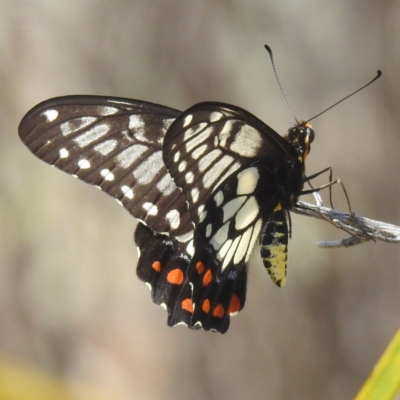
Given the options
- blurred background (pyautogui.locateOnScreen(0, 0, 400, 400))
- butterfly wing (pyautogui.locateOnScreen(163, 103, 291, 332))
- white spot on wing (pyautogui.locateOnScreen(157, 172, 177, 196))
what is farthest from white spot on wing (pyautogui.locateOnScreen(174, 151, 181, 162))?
blurred background (pyautogui.locateOnScreen(0, 0, 400, 400))

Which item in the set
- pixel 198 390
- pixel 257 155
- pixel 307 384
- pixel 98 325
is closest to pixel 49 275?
pixel 98 325

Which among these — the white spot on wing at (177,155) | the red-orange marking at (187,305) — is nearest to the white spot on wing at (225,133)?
the white spot on wing at (177,155)

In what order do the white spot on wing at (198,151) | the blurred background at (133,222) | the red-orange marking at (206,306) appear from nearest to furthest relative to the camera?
the white spot on wing at (198,151) < the red-orange marking at (206,306) < the blurred background at (133,222)

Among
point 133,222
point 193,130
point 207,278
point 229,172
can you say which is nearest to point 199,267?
point 207,278

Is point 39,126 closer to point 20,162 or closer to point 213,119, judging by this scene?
point 213,119

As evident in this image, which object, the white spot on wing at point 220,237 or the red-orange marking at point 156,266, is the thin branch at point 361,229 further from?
the red-orange marking at point 156,266

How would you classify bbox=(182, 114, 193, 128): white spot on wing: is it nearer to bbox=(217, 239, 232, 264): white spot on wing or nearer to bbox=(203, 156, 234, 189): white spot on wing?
bbox=(203, 156, 234, 189): white spot on wing

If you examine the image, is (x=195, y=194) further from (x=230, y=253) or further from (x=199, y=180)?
(x=230, y=253)
